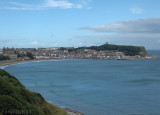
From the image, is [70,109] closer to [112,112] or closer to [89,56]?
[112,112]

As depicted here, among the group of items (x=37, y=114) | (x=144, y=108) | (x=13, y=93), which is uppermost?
(x=13, y=93)

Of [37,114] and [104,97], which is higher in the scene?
[37,114]

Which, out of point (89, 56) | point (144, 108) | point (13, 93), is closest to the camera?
point (13, 93)

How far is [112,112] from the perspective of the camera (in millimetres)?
11180

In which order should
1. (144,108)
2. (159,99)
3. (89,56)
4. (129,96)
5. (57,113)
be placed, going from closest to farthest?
(57,113), (144,108), (159,99), (129,96), (89,56)

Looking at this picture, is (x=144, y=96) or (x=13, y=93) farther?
(x=144, y=96)

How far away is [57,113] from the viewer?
8938 millimetres

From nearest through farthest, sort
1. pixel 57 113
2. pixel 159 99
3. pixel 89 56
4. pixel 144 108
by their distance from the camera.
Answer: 1. pixel 57 113
2. pixel 144 108
3. pixel 159 99
4. pixel 89 56

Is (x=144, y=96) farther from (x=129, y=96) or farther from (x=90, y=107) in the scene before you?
(x=90, y=107)

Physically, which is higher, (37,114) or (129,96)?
(37,114)

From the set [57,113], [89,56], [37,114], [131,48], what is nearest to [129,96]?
[57,113]

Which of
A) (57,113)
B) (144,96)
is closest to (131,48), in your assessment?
(144,96)

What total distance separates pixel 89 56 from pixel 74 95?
248 feet

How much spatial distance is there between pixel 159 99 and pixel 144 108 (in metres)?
2.53
